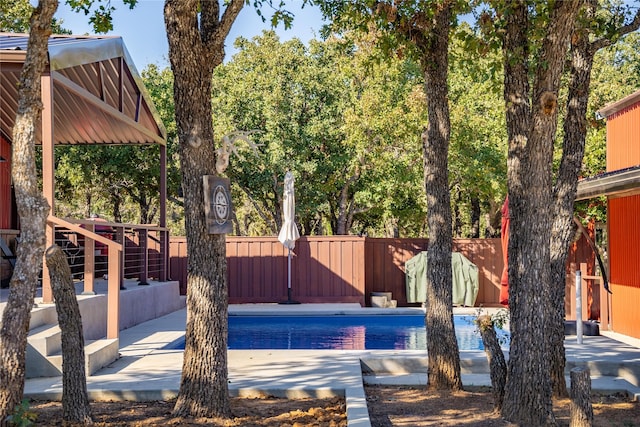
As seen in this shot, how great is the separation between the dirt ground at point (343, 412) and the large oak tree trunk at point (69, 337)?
0.17m

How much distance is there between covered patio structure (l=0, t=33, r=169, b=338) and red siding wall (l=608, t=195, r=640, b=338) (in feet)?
24.5

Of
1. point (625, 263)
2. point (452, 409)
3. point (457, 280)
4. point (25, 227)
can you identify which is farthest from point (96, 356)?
point (457, 280)

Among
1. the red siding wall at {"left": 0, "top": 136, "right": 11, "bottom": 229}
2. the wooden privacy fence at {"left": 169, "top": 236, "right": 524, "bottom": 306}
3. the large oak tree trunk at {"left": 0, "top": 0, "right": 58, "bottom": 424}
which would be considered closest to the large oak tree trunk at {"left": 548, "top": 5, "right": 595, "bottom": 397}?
the large oak tree trunk at {"left": 0, "top": 0, "right": 58, "bottom": 424}

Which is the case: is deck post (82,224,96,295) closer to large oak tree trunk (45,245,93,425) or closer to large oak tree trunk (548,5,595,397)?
large oak tree trunk (45,245,93,425)

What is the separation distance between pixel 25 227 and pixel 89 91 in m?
7.25

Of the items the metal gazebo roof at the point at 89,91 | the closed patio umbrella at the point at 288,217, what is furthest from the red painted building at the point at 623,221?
the metal gazebo roof at the point at 89,91

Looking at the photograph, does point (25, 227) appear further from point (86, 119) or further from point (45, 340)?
point (86, 119)

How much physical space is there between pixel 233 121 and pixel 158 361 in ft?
41.0

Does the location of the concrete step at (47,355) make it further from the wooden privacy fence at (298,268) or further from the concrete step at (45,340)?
the wooden privacy fence at (298,268)

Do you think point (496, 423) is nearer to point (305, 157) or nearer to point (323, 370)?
point (323, 370)

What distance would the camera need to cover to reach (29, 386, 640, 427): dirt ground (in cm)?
570

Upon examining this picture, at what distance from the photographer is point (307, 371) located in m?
7.90

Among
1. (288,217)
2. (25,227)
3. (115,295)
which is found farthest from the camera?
(288,217)

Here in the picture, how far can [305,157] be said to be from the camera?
19922 mm
